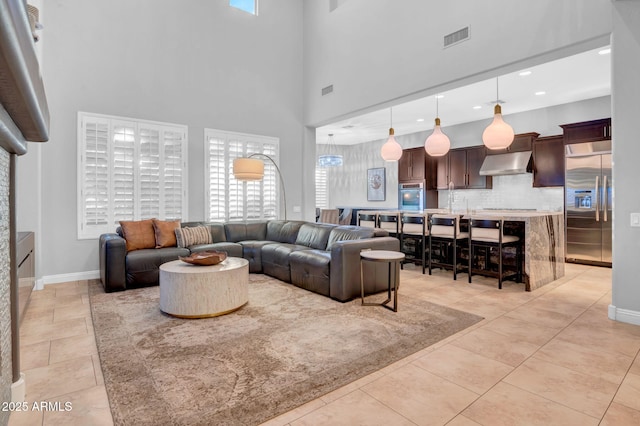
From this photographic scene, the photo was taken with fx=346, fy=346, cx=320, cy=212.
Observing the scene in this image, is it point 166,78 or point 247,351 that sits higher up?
point 166,78

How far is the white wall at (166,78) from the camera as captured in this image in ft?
16.3

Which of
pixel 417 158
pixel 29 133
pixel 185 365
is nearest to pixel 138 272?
pixel 185 365

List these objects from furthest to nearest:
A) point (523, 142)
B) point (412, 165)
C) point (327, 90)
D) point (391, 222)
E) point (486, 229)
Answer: point (412, 165) → point (523, 142) → point (327, 90) → point (391, 222) → point (486, 229)

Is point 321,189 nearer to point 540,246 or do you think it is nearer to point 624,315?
point 540,246

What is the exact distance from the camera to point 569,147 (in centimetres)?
646

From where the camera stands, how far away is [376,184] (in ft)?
36.0

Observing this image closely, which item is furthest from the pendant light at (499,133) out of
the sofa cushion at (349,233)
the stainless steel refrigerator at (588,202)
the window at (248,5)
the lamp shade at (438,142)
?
the window at (248,5)

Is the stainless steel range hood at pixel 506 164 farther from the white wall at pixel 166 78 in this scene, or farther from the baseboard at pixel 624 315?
the baseboard at pixel 624 315

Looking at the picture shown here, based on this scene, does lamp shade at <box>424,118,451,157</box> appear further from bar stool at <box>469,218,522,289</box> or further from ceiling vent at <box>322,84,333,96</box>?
ceiling vent at <box>322,84,333,96</box>

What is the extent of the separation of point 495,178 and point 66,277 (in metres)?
8.59

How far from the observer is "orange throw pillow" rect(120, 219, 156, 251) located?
15.8 feet

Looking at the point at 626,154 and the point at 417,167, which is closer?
the point at 626,154

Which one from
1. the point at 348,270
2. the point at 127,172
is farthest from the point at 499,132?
the point at 127,172

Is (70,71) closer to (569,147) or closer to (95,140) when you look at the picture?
(95,140)
